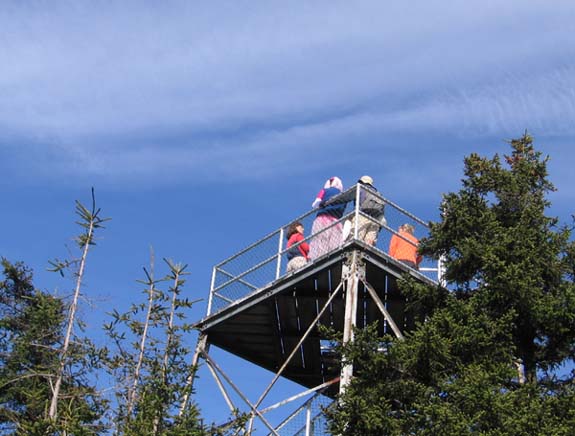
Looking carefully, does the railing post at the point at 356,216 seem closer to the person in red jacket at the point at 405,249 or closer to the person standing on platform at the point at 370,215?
the person standing on platform at the point at 370,215

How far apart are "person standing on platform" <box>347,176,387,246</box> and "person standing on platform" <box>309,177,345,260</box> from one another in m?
0.37

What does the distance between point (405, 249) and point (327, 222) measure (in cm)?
158

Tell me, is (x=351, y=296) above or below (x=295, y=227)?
below

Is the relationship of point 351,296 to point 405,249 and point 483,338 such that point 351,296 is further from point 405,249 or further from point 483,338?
point 483,338

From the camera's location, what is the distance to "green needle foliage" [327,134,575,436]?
12531 millimetres

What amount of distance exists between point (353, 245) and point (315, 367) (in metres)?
4.39

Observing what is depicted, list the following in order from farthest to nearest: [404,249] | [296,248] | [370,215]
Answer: [296,248] → [370,215] → [404,249]

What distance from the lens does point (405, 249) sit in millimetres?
16766

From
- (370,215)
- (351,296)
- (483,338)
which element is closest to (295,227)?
(370,215)

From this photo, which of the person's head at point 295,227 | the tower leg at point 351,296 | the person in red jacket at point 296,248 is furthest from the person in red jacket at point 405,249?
the person's head at point 295,227

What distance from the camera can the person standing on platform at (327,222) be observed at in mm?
17031

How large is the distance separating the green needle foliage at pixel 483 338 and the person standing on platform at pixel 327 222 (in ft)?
6.13

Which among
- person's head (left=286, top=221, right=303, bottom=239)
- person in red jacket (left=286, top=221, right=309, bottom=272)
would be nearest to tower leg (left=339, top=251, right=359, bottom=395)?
person in red jacket (left=286, top=221, right=309, bottom=272)

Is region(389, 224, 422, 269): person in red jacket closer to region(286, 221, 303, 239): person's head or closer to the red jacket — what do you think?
the red jacket
